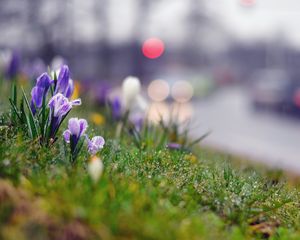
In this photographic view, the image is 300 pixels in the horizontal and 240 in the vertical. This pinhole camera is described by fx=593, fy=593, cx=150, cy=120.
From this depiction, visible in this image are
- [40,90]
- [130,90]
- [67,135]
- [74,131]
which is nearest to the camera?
[74,131]

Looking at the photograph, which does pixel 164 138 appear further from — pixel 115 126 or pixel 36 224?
pixel 36 224

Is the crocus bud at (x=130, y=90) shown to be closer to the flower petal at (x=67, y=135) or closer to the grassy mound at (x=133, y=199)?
the grassy mound at (x=133, y=199)

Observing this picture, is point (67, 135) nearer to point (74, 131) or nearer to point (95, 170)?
point (74, 131)

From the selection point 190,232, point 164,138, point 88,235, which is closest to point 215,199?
point 190,232

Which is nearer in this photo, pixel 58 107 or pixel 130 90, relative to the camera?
pixel 58 107

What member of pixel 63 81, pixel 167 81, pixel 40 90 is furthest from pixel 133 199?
pixel 167 81

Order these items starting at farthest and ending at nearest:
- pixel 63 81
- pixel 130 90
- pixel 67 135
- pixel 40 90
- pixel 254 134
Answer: pixel 254 134 → pixel 130 90 → pixel 63 81 → pixel 40 90 → pixel 67 135
